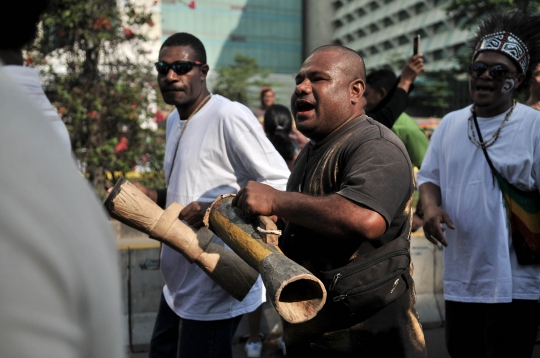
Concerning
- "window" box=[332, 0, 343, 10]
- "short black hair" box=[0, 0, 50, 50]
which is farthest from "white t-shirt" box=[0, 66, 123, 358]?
"window" box=[332, 0, 343, 10]

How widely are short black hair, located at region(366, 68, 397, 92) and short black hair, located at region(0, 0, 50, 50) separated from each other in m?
4.21

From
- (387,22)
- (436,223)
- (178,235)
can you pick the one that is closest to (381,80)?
(436,223)

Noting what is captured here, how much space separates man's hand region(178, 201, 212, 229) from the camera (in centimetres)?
328

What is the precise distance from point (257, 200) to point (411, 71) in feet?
7.47

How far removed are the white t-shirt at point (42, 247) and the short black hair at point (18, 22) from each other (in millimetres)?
260

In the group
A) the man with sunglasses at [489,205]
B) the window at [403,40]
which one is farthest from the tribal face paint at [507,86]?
the window at [403,40]

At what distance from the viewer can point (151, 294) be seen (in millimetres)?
5887

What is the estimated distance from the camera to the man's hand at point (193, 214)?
10.8 feet

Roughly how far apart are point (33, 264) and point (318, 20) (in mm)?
80520

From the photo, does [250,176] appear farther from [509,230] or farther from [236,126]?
[509,230]

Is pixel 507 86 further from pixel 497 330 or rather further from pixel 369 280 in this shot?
pixel 369 280

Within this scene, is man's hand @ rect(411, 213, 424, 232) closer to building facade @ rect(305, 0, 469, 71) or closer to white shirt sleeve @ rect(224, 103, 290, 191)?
white shirt sleeve @ rect(224, 103, 290, 191)

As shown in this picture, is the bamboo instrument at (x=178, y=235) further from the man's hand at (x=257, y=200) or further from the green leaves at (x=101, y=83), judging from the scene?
the green leaves at (x=101, y=83)

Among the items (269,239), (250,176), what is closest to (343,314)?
(269,239)
